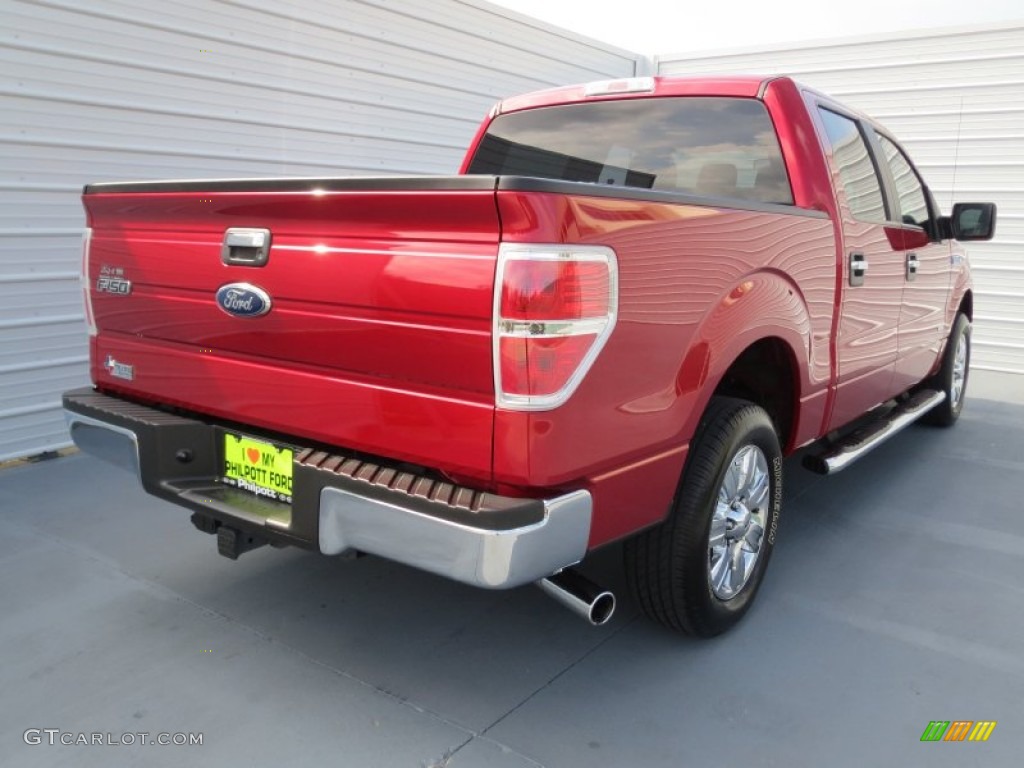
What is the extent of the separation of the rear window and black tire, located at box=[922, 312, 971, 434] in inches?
113

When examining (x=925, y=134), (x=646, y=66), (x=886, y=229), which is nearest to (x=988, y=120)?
(x=925, y=134)

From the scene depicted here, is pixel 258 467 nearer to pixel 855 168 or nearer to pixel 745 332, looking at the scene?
pixel 745 332

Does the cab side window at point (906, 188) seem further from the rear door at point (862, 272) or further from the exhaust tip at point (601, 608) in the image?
the exhaust tip at point (601, 608)

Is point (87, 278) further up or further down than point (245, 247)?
further down

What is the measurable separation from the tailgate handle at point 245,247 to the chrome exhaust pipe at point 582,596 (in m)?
1.21

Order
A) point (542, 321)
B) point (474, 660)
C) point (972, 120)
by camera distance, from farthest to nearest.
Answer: point (972, 120) < point (474, 660) < point (542, 321)

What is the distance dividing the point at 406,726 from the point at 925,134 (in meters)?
8.96

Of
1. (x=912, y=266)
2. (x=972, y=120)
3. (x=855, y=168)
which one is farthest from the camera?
(x=972, y=120)

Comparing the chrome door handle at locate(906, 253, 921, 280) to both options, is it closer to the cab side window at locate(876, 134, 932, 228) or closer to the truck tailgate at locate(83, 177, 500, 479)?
the cab side window at locate(876, 134, 932, 228)

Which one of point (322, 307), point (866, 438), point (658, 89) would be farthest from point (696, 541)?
point (658, 89)

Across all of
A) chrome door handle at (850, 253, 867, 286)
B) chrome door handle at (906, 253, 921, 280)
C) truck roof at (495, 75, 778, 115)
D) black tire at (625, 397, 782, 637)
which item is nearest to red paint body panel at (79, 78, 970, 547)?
black tire at (625, 397, 782, 637)

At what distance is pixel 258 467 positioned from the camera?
2.49m

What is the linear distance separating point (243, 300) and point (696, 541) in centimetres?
155

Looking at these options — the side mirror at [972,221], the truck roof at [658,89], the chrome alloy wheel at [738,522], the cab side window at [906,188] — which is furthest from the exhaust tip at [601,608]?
the side mirror at [972,221]
